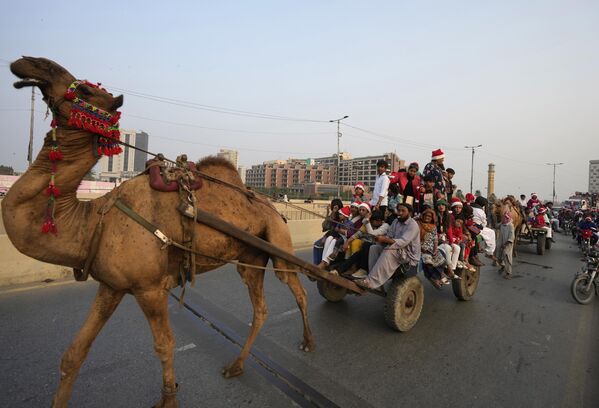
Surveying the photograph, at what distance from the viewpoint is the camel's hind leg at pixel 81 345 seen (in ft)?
7.84

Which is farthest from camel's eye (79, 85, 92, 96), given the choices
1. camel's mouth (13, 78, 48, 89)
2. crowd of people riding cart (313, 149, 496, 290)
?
crowd of people riding cart (313, 149, 496, 290)

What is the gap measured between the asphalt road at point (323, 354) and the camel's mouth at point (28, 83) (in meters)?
2.51

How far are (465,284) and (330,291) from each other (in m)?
2.61

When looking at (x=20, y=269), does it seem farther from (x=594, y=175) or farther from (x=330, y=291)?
(x=594, y=175)

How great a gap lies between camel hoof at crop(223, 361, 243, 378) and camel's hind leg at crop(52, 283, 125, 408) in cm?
129

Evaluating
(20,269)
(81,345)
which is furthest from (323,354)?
(20,269)

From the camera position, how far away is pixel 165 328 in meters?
2.63

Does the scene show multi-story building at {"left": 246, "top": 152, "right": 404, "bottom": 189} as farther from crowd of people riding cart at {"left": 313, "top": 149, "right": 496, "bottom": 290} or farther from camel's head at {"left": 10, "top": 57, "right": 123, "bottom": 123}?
camel's head at {"left": 10, "top": 57, "right": 123, "bottom": 123}

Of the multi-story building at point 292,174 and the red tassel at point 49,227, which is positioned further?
the multi-story building at point 292,174

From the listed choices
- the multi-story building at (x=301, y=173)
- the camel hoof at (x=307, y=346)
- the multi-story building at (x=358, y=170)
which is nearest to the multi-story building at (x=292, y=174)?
Answer: the multi-story building at (x=301, y=173)

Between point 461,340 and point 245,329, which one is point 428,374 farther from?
point 245,329

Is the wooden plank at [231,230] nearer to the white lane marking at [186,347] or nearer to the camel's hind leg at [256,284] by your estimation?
the camel's hind leg at [256,284]

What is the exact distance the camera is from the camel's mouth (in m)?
2.02

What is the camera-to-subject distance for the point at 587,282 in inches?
259
